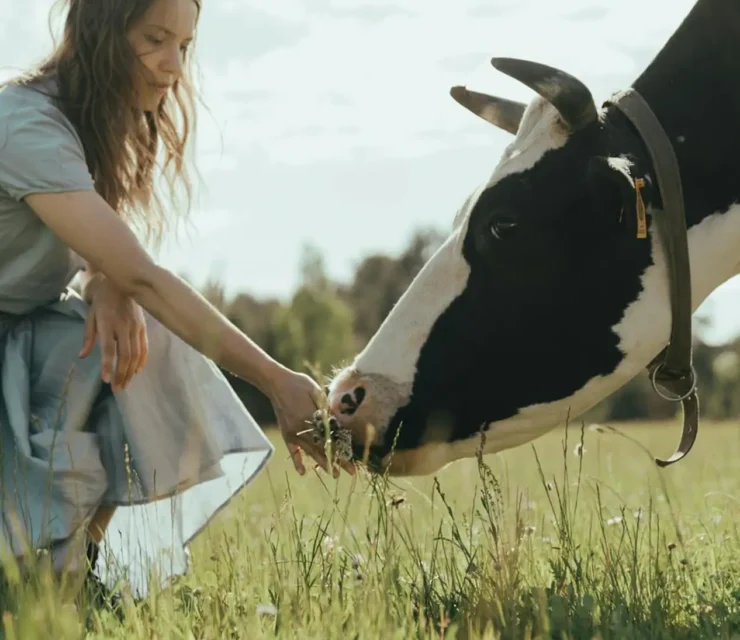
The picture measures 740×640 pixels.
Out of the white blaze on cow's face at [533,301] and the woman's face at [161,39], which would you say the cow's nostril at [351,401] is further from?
the woman's face at [161,39]

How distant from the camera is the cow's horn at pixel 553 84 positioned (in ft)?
11.8

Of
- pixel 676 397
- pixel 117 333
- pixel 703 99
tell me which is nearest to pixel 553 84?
pixel 703 99

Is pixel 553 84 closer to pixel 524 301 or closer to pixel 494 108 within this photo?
pixel 524 301

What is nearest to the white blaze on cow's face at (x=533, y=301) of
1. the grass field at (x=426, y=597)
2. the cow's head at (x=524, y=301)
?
the cow's head at (x=524, y=301)

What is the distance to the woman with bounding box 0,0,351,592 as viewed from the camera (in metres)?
3.66

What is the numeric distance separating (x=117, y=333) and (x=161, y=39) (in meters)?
1.15

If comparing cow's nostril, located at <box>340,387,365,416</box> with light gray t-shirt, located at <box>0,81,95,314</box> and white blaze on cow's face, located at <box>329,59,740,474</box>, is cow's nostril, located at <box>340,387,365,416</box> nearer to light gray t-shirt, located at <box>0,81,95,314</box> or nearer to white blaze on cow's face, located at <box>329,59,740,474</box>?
white blaze on cow's face, located at <box>329,59,740,474</box>

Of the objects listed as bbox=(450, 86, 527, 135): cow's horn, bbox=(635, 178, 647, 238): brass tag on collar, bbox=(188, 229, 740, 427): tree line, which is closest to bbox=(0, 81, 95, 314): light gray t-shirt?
bbox=(450, 86, 527, 135): cow's horn

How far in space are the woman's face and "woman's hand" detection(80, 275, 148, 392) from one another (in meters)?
0.84

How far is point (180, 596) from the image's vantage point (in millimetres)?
3604

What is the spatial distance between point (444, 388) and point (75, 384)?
1386 mm

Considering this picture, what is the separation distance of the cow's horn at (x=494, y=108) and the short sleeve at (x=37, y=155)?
166 centimetres

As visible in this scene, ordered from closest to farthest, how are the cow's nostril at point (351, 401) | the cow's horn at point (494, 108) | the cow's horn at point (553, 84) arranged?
the cow's nostril at point (351, 401) < the cow's horn at point (553, 84) < the cow's horn at point (494, 108)

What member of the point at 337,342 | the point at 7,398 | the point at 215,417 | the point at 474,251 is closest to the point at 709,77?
the point at 474,251
